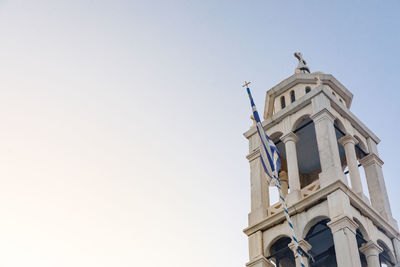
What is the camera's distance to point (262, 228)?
2728 centimetres

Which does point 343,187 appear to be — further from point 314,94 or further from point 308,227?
point 314,94

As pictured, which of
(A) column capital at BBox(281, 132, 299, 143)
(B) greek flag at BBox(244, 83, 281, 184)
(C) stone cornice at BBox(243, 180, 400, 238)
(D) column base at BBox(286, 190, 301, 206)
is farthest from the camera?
(A) column capital at BBox(281, 132, 299, 143)

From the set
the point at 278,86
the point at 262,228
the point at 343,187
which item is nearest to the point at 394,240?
the point at 343,187

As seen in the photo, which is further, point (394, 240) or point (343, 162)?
point (343, 162)

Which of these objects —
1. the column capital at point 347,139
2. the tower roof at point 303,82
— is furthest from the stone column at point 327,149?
the tower roof at point 303,82

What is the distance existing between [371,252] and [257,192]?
6.46 metres

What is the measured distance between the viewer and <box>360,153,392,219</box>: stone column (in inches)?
1128

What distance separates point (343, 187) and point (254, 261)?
492 centimetres

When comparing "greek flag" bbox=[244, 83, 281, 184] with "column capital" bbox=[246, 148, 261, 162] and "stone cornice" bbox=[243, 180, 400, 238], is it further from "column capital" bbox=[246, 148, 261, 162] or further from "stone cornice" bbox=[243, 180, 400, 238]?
"column capital" bbox=[246, 148, 261, 162]

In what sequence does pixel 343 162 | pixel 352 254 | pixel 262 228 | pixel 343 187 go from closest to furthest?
pixel 352 254 → pixel 343 187 → pixel 262 228 → pixel 343 162

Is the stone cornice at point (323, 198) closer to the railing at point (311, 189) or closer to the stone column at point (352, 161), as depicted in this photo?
the railing at point (311, 189)

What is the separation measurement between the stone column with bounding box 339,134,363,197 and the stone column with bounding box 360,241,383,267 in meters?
2.77

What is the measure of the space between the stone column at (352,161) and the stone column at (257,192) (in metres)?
4.09

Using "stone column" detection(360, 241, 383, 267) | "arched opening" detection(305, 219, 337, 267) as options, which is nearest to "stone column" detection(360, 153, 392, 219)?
"arched opening" detection(305, 219, 337, 267)
